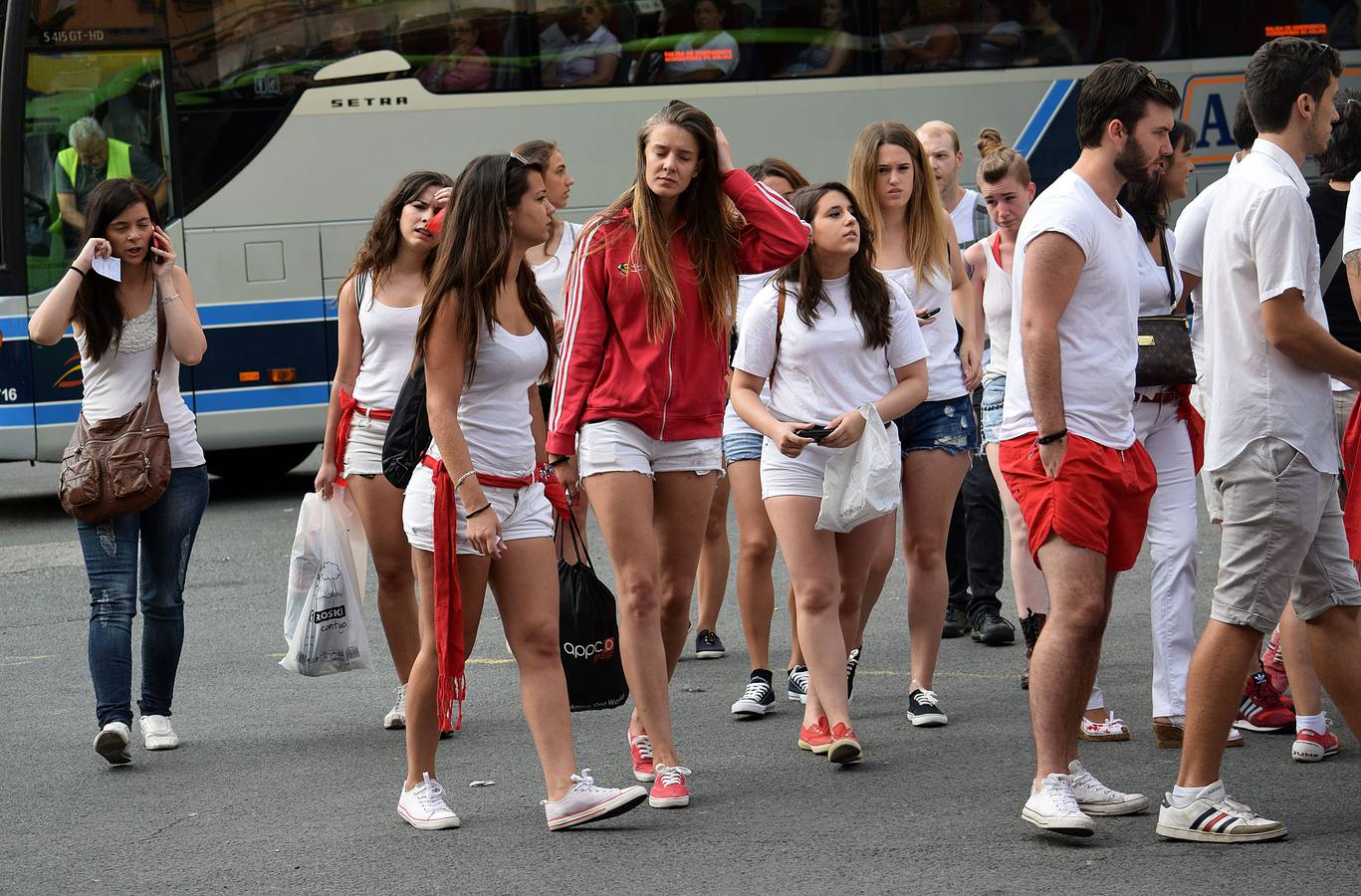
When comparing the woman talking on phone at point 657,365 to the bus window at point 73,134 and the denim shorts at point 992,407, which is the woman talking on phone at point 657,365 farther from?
the bus window at point 73,134

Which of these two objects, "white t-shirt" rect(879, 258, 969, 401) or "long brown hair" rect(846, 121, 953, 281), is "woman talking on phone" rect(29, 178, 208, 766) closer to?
"long brown hair" rect(846, 121, 953, 281)

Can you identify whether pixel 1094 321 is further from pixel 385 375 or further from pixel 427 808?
pixel 385 375

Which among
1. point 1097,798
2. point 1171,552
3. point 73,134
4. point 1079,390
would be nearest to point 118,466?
point 1079,390

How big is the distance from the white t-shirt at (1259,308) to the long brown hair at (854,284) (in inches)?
52.7

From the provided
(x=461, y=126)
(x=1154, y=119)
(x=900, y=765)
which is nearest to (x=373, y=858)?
(x=900, y=765)

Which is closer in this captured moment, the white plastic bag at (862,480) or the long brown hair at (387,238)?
the white plastic bag at (862,480)

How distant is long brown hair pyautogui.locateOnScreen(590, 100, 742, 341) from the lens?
17.8 ft

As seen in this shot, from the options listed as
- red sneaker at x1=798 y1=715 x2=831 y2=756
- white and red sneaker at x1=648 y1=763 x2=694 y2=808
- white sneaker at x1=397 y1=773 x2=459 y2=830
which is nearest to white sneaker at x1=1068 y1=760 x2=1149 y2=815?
red sneaker at x1=798 y1=715 x2=831 y2=756

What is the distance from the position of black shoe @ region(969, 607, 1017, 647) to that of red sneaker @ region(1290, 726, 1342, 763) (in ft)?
6.66

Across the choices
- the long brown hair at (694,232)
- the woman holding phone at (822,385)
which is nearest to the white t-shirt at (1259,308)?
the woman holding phone at (822,385)

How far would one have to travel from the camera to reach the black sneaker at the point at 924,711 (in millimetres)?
6242

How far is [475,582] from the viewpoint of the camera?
16.7 ft

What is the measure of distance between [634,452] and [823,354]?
32.6 inches

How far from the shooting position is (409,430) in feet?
17.0
